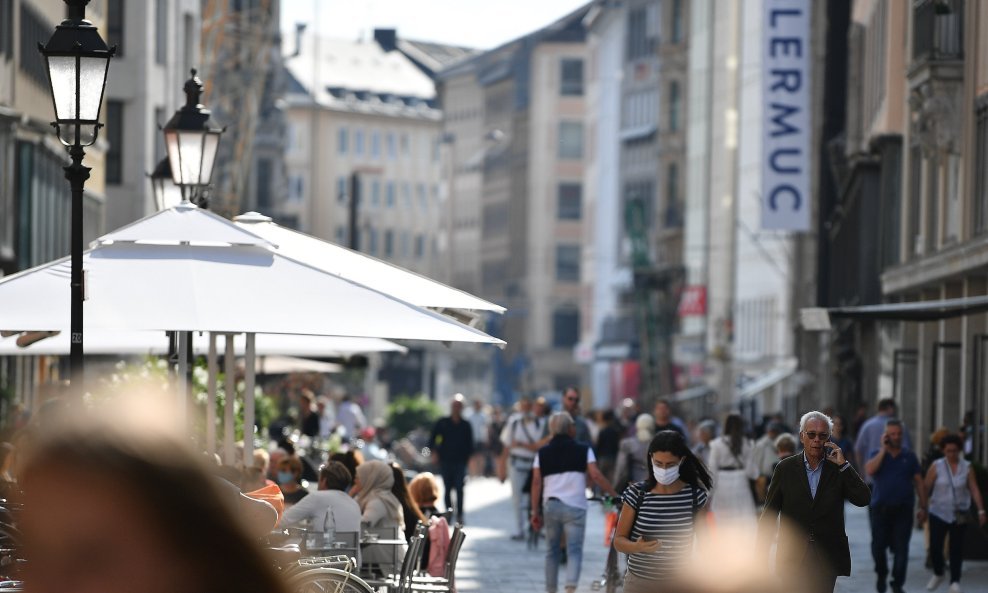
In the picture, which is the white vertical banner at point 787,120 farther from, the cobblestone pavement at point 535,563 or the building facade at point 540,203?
the building facade at point 540,203

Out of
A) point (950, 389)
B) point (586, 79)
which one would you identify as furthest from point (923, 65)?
point (586, 79)

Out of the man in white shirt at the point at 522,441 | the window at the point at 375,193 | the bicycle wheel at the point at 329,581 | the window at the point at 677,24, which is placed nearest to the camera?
the bicycle wheel at the point at 329,581

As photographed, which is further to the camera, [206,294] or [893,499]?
[893,499]

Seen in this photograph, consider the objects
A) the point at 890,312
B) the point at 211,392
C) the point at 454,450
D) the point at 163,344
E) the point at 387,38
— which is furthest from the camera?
the point at 387,38

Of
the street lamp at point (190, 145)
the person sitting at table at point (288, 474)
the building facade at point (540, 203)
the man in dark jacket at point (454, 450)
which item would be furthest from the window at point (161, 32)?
the building facade at point (540, 203)

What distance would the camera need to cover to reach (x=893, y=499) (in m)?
18.7

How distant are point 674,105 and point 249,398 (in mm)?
80096

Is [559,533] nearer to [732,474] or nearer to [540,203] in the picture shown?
[732,474]

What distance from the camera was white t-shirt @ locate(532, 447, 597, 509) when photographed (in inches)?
702

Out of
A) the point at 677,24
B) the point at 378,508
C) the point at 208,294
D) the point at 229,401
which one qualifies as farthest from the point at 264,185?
the point at 208,294

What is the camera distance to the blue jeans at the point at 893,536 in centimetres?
1855

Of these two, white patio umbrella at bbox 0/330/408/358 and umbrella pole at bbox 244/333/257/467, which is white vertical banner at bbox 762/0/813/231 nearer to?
white patio umbrella at bbox 0/330/408/358

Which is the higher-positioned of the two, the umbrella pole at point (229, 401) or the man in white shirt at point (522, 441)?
the umbrella pole at point (229, 401)

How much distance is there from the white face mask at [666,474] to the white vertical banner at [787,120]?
112 ft
